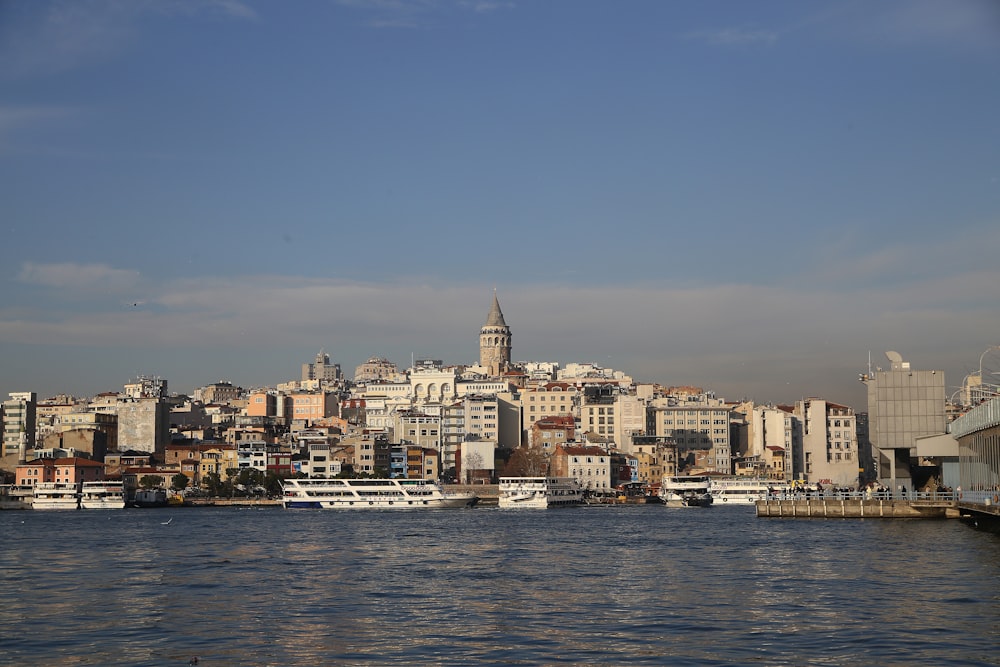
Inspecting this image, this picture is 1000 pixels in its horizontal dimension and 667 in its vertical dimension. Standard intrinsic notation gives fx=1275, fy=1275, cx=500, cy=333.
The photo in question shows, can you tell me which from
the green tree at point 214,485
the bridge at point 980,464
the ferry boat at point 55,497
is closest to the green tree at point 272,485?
the green tree at point 214,485

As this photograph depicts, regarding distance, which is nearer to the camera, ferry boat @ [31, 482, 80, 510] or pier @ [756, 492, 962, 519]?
pier @ [756, 492, 962, 519]

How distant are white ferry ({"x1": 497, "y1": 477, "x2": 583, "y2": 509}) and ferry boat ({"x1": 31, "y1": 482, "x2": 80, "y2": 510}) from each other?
88.1ft

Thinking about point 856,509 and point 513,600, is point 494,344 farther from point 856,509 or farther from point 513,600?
point 513,600

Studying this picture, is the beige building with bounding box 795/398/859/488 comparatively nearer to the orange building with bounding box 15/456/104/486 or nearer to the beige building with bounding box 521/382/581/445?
the beige building with bounding box 521/382/581/445

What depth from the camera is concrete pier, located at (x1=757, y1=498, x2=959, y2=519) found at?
4609 cm

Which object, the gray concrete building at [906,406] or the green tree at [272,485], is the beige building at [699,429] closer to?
the green tree at [272,485]

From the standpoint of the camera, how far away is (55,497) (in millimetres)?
80688

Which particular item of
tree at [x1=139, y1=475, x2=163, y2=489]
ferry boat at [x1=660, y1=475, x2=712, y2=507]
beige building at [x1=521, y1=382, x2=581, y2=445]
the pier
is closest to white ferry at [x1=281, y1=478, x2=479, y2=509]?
ferry boat at [x1=660, y1=475, x2=712, y2=507]

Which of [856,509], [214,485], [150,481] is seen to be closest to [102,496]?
[150,481]

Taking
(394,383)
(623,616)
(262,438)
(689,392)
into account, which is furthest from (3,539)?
(394,383)

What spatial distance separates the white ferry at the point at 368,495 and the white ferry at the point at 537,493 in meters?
2.60

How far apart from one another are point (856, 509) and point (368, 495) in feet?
110

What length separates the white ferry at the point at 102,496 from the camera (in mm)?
79938

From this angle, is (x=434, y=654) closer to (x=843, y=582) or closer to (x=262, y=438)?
(x=843, y=582)
